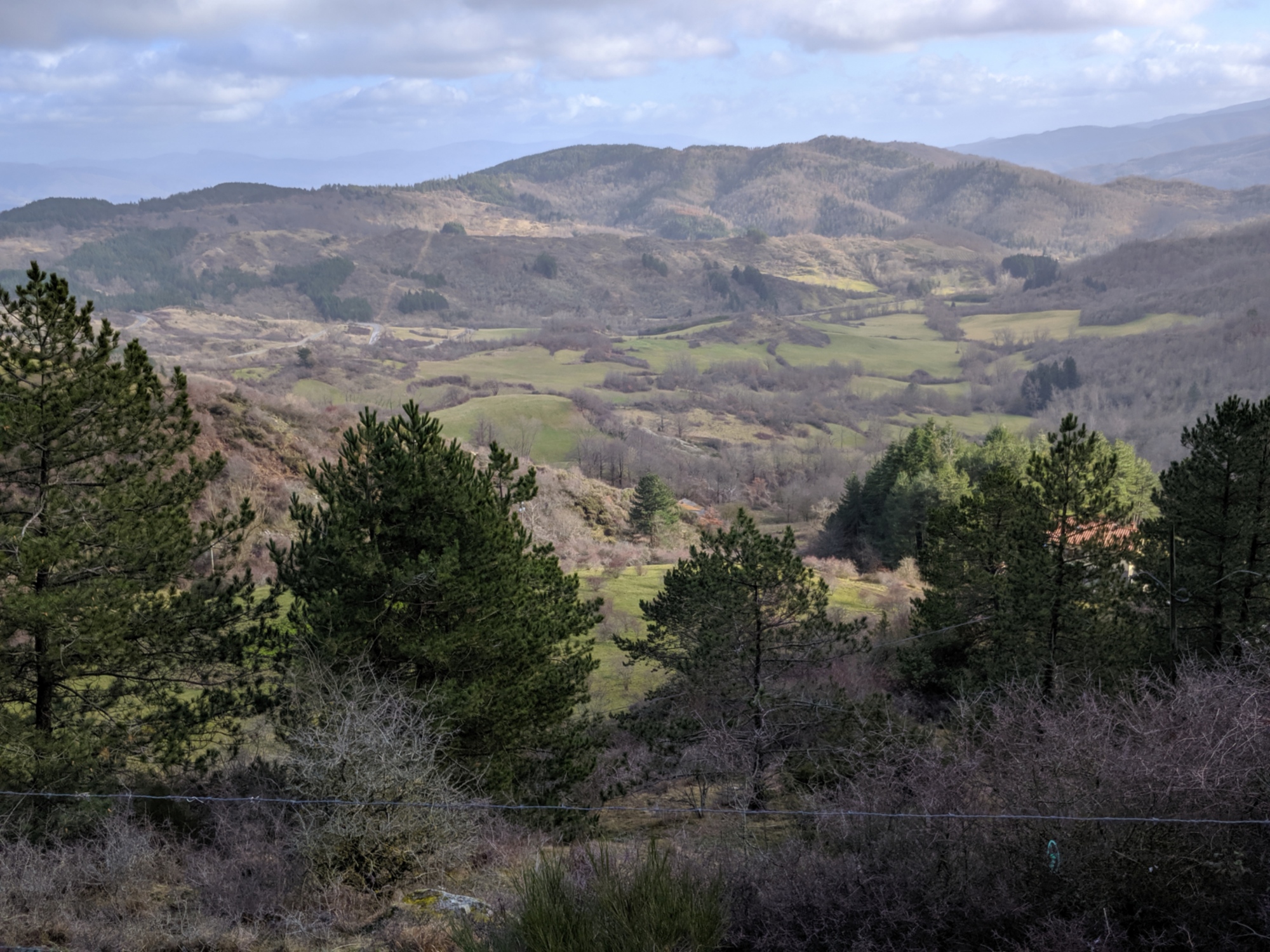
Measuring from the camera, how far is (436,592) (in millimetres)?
12922

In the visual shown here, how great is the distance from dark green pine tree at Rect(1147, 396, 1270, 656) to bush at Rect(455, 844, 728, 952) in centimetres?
1524

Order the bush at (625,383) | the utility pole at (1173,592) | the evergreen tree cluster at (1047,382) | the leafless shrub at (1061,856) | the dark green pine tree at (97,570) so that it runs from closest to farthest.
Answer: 1. the leafless shrub at (1061,856)
2. the dark green pine tree at (97,570)
3. the utility pole at (1173,592)
4. the bush at (625,383)
5. the evergreen tree cluster at (1047,382)

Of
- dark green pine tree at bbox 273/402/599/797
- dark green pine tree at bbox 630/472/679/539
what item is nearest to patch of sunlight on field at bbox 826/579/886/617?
dark green pine tree at bbox 630/472/679/539

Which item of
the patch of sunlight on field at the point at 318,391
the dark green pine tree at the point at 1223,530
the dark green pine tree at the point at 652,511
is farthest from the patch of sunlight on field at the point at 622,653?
the patch of sunlight on field at the point at 318,391

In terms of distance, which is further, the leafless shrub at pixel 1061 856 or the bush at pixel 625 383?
the bush at pixel 625 383

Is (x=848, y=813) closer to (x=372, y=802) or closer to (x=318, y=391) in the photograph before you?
(x=372, y=802)

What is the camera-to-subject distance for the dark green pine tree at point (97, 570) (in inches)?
428

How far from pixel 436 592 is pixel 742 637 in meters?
6.88

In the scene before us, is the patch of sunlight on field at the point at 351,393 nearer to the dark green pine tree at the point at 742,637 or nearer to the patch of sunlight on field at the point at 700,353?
the patch of sunlight on field at the point at 700,353

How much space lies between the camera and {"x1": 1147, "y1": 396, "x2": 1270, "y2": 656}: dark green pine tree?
18656mm

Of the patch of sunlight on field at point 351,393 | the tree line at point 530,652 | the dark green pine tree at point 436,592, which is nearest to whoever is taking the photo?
the tree line at point 530,652

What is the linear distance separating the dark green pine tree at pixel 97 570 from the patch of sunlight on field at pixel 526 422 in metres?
83.8

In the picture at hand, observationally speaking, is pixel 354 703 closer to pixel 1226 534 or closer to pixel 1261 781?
pixel 1261 781

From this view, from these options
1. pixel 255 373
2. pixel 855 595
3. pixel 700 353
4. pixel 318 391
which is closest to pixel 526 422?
pixel 318 391
